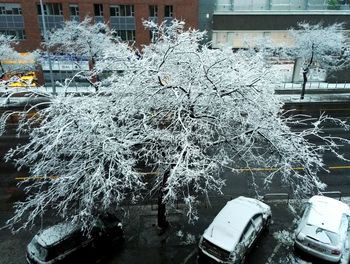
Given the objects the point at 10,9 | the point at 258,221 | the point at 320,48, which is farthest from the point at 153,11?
the point at 258,221

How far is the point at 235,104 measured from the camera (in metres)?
12.0

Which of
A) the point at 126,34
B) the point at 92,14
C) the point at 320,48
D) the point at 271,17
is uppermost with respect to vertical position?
the point at 92,14

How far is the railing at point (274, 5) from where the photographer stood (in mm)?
38438

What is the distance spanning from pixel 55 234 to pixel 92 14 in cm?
3126

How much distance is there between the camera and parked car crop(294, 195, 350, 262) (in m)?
11.6

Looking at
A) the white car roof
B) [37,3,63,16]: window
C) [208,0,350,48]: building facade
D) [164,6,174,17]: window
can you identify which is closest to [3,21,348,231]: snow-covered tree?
the white car roof

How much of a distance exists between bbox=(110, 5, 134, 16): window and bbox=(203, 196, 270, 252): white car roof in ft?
101

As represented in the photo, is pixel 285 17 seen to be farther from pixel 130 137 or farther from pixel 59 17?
pixel 130 137

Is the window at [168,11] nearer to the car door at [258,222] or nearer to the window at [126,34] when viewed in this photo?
the window at [126,34]

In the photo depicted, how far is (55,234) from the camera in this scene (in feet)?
38.0

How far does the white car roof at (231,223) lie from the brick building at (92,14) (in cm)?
3029

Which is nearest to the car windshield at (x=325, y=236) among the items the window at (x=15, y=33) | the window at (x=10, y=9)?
the window at (x=15, y=33)

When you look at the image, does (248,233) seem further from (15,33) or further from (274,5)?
(15,33)

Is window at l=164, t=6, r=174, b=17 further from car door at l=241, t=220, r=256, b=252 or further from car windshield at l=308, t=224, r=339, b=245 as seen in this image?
car windshield at l=308, t=224, r=339, b=245
